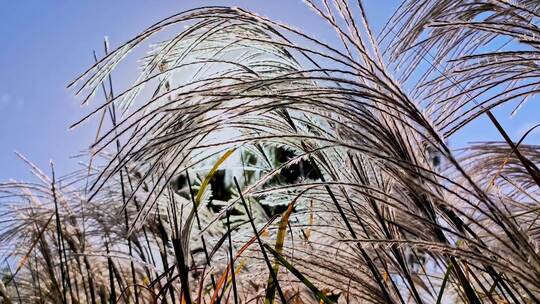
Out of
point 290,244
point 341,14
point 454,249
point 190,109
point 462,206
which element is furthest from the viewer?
point 290,244

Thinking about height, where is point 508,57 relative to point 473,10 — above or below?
below

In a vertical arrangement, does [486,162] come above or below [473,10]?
below

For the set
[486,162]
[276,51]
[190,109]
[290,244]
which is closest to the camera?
[190,109]

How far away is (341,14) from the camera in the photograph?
4.33 ft

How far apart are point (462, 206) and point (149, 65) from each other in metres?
0.76

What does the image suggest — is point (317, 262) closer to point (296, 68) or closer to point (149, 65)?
point (296, 68)

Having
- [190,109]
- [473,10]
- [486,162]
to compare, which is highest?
[473,10]

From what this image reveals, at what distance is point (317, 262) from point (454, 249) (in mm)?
665

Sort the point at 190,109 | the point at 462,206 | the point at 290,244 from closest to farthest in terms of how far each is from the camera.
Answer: the point at 190,109, the point at 462,206, the point at 290,244

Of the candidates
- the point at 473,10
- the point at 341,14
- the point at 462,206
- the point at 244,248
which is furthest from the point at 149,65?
the point at 473,10

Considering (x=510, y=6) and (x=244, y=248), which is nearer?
(x=510, y=6)

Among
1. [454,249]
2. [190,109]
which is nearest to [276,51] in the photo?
[190,109]

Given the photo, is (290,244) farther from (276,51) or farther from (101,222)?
(101,222)

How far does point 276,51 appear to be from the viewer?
156 cm
